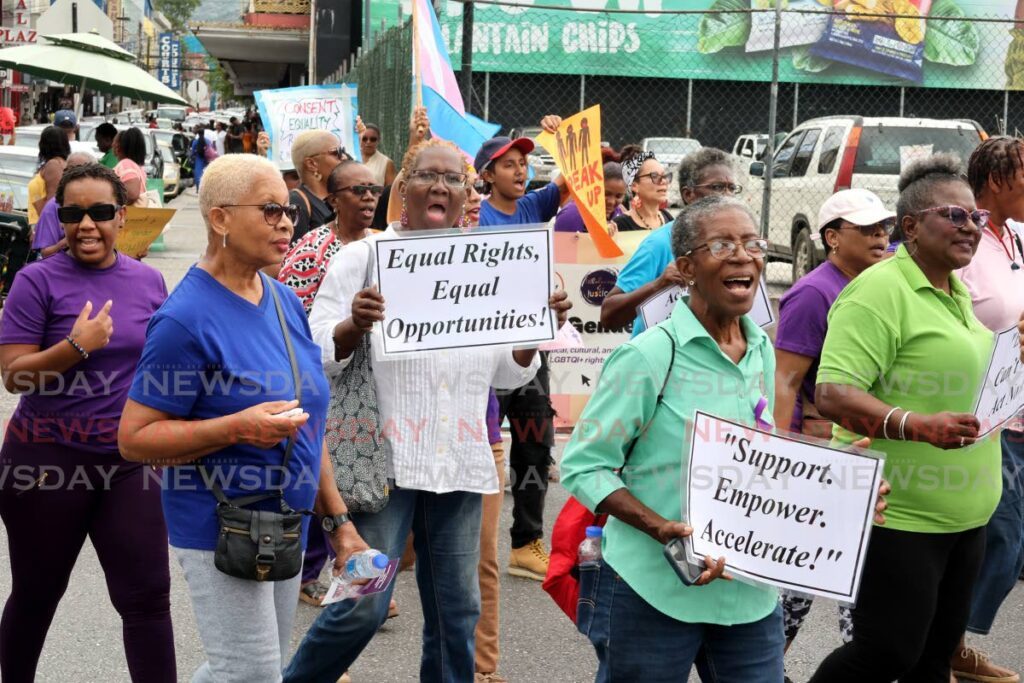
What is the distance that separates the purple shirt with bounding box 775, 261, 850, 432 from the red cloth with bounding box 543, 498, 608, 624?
118 centimetres

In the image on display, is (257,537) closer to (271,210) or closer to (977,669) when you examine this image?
(271,210)

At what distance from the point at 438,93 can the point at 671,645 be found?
16.7 ft

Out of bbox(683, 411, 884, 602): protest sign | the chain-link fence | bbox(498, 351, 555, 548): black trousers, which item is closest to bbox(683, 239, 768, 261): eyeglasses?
bbox(683, 411, 884, 602): protest sign

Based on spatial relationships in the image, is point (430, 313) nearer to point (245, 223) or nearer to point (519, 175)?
point (245, 223)

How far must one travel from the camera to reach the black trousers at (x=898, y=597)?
381 cm

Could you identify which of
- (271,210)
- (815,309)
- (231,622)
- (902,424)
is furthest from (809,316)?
(231,622)

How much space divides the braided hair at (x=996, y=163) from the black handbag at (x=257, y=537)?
2900mm

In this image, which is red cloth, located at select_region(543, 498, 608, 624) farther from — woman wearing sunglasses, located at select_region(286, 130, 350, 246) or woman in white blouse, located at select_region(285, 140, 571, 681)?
woman wearing sunglasses, located at select_region(286, 130, 350, 246)

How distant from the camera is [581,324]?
788 centimetres

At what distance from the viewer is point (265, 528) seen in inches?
128

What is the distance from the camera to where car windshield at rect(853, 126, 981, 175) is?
15.1 m

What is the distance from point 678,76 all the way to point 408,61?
84.8ft

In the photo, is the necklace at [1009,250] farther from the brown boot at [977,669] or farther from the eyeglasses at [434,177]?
the eyeglasses at [434,177]

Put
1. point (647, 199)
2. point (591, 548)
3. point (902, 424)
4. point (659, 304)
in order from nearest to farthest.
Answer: point (591, 548) → point (902, 424) → point (659, 304) → point (647, 199)
